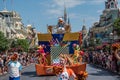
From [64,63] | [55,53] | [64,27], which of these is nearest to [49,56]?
[55,53]

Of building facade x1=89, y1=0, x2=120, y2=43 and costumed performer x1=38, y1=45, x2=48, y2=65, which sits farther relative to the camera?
building facade x1=89, y1=0, x2=120, y2=43

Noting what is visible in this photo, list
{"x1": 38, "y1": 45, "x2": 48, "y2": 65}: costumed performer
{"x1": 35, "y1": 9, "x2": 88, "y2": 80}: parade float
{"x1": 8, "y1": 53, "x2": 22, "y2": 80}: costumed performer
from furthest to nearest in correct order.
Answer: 1. {"x1": 38, "y1": 45, "x2": 48, "y2": 65}: costumed performer
2. {"x1": 35, "y1": 9, "x2": 88, "y2": 80}: parade float
3. {"x1": 8, "y1": 53, "x2": 22, "y2": 80}: costumed performer

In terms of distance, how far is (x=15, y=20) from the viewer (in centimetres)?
13925

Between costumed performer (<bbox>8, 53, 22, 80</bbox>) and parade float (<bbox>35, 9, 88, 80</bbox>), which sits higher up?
parade float (<bbox>35, 9, 88, 80</bbox>)

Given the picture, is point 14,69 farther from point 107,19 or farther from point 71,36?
point 107,19

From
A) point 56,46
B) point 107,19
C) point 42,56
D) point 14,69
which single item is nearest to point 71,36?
point 56,46

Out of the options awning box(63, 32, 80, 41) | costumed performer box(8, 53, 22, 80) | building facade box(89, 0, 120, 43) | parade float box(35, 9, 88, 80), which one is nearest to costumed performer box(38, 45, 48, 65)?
parade float box(35, 9, 88, 80)

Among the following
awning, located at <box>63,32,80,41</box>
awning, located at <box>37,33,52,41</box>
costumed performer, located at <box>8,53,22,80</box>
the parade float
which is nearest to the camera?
costumed performer, located at <box>8,53,22,80</box>

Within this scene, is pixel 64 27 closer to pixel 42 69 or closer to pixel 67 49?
pixel 67 49

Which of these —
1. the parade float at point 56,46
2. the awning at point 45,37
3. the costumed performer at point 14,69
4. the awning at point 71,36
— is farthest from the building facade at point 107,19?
the costumed performer at point 14,69

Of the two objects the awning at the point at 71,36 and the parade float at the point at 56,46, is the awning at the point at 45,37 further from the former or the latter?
the awning at the point at 71,36

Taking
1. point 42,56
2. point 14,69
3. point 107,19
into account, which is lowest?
point 14,69

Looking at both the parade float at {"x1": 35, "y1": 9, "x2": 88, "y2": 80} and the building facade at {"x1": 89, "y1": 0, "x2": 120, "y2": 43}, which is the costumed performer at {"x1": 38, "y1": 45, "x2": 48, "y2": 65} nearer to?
the parade float at {"x1": 35, "y1": 9, "x2": 88, "y2": 80}

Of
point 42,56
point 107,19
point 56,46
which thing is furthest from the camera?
point 107,19
